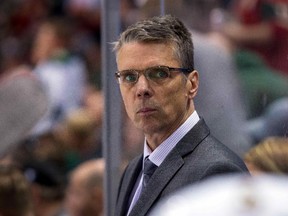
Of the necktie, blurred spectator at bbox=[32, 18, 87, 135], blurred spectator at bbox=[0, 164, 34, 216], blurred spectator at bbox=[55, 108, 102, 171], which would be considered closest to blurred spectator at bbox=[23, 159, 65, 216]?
blurred spectator at bbox=[55, 108, 102, 171]

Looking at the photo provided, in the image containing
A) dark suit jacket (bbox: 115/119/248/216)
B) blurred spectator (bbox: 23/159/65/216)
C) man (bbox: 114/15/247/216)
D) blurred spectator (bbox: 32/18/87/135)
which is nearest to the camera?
dark suit jacket (bbox: 115/119/248/216)

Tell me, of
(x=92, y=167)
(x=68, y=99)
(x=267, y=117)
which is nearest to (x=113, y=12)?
(x=267, y=117)

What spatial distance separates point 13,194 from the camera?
14.8 ft

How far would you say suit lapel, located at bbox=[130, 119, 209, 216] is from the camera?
108 inches

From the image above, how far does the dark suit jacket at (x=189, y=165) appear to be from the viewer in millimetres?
2658

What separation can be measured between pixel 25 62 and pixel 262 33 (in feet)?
14.6

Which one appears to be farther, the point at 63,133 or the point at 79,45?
the point at 79,45

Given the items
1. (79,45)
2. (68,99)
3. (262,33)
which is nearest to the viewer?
(262,33)

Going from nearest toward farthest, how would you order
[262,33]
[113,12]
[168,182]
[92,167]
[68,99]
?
[168,182], [113,12], [262,33], [92,167], [68,99]

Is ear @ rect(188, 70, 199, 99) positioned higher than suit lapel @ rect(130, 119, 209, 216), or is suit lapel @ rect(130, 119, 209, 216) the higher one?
ear @ rect(188, 70, 199, 99)

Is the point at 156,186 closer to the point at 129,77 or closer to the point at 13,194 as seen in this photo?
the point at 129,77

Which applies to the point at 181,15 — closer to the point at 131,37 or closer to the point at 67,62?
the point at 131,37

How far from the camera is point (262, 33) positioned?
183 inches

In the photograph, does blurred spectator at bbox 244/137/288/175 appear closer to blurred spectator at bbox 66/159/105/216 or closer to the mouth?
the mouth
